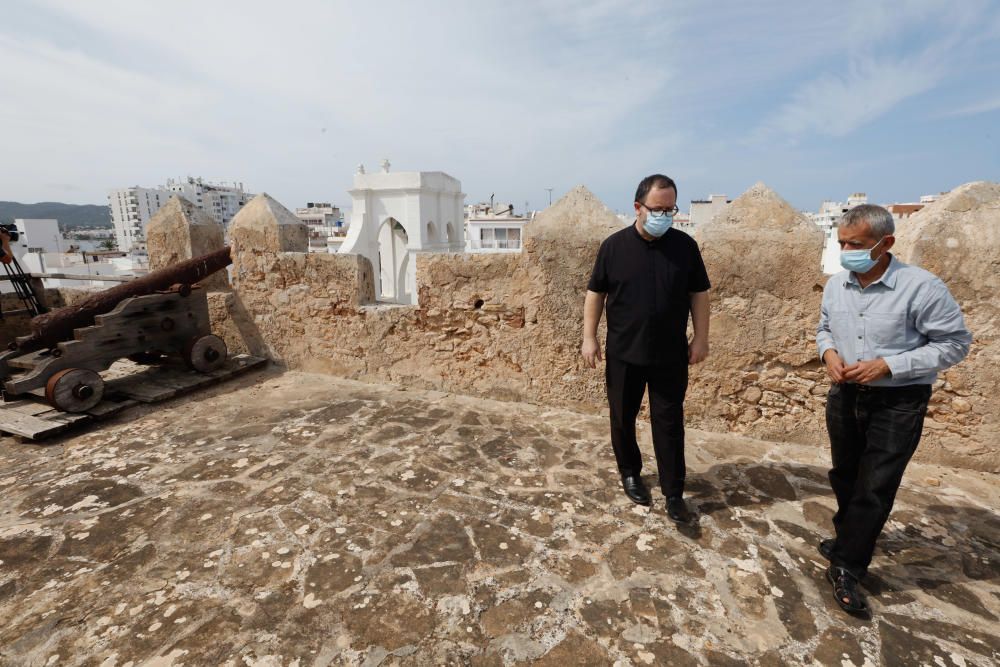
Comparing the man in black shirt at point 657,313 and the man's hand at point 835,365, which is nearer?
the man's hand at point 835,365

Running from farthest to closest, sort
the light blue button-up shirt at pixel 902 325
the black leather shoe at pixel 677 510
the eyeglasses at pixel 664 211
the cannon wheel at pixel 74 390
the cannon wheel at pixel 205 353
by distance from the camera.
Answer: the cannon wheel at pixel 205 353, the cannon wheel at pixel 74 390, the black leather shoe at pixel 677 510, the eyeglasses at pixel 664 211, the light blue button-up shirt at pixel 902 325

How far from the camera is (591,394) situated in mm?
3617

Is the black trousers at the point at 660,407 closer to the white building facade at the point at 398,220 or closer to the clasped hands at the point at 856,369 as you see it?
the clasped hands at the point at 856,369

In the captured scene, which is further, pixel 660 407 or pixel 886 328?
pixel 660 407

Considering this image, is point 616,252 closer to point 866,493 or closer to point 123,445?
point 866,493

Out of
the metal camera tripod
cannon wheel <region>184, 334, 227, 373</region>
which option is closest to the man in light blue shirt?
cannon wheel <region>184, 334, 227, 373</region>

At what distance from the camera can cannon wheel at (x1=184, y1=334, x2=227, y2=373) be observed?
434 centimetres

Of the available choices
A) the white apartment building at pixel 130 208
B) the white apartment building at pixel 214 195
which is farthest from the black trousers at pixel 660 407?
the white apartment building at pixel 130 208

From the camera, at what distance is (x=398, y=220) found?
18.7 m

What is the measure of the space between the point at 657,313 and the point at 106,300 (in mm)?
4125

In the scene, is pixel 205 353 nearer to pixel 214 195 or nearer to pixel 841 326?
pixel 841 326

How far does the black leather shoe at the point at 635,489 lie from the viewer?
8.02 ft

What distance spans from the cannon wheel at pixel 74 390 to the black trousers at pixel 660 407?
3.62 meters

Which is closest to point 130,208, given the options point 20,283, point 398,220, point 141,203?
point 141,203
